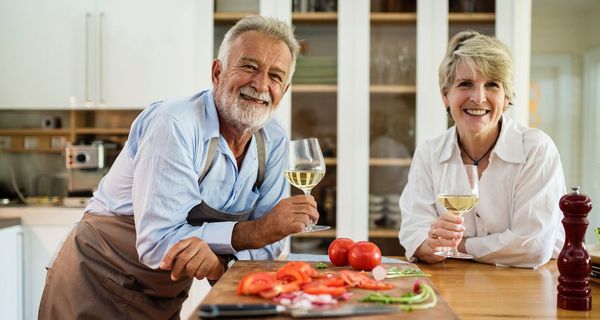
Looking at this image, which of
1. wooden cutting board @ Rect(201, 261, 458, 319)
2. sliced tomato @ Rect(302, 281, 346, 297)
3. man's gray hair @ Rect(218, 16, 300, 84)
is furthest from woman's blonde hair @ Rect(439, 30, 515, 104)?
sliced tomato @ Rect(302, 281, 346, 297)

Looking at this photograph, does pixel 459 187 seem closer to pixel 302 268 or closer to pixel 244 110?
pixel 302 268

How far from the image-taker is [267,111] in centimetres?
191

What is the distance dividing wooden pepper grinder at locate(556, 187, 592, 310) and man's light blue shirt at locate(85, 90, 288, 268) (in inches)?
32.6

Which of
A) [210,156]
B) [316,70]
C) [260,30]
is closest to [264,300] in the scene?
[210,156]

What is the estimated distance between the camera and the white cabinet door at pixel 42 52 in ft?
11.1

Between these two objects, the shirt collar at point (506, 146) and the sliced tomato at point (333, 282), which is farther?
the shirt collar at point (506, 146)

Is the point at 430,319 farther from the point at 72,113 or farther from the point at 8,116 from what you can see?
the point at 8,116

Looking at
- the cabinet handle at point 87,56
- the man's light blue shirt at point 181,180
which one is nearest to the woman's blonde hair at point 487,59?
the man's light blue shirt at point 181,180

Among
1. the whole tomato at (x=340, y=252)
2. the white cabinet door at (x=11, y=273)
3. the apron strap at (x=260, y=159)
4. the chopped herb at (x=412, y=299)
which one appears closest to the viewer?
the chopped herb at (x=412, y=299)

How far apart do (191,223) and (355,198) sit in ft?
5.44

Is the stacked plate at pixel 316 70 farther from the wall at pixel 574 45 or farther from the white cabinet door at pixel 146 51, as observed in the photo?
the wall at pixel 574 45

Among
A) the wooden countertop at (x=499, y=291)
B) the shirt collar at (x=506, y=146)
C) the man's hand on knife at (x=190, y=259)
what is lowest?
the wooden countertop at (x=499, y=291)

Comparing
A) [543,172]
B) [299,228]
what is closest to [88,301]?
[299,228]

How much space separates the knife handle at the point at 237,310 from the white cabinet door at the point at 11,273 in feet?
7.79
